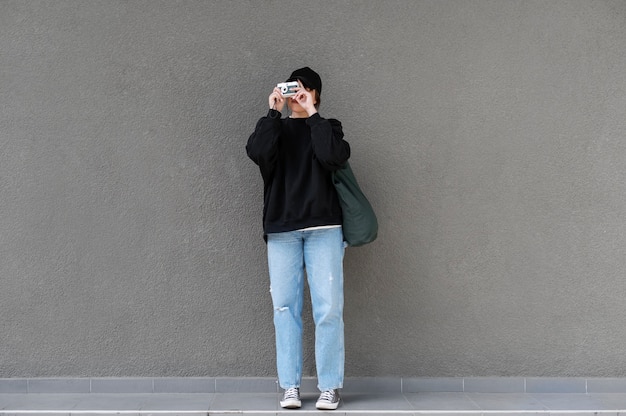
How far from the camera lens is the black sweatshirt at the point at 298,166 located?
318cm

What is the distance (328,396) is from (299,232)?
82cm

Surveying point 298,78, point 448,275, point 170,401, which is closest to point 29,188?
point 170,401

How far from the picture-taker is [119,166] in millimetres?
3699

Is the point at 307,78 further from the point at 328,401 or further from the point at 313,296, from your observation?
the point at 328,401

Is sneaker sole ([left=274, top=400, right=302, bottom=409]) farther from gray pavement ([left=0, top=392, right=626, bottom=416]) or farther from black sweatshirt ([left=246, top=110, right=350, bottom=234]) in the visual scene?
black sweatshirt ([left=246, top=110, right=350, bottom=234])

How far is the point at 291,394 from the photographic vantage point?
3.33 m

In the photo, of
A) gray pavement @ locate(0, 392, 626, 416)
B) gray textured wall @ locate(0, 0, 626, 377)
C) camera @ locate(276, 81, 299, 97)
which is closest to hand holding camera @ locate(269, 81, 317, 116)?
camera @ locate(276, 81, 299, 97)

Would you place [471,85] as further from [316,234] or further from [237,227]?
[237,227]

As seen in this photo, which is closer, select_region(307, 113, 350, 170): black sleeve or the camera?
select_region(307, 113, 350, 170): black sleeve

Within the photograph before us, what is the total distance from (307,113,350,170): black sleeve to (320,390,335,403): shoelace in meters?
1.10

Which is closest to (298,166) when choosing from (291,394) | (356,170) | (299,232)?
(299,232)

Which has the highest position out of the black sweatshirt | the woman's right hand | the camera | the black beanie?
the black beanie

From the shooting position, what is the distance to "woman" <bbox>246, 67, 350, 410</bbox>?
3.25 metres

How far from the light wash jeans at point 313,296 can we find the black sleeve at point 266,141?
40 cm
